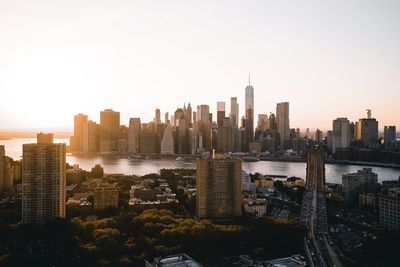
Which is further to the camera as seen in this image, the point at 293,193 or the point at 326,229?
the point at 293,193

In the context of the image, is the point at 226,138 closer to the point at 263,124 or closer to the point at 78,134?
the point at 263,124

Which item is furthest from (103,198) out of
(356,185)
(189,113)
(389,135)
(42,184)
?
(189,113)

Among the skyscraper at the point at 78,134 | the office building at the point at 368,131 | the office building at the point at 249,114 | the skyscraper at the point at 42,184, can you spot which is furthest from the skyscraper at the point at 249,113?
the skyscraper at the point at 42,184

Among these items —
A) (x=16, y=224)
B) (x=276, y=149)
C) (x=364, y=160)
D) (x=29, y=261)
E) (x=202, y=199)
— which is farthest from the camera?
(x=276, y=149)

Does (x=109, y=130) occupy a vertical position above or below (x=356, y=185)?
above

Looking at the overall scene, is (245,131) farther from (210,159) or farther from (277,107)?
(210,159)

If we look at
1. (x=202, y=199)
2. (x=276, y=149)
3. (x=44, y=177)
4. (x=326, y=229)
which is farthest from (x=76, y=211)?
(x=276, y=149)
